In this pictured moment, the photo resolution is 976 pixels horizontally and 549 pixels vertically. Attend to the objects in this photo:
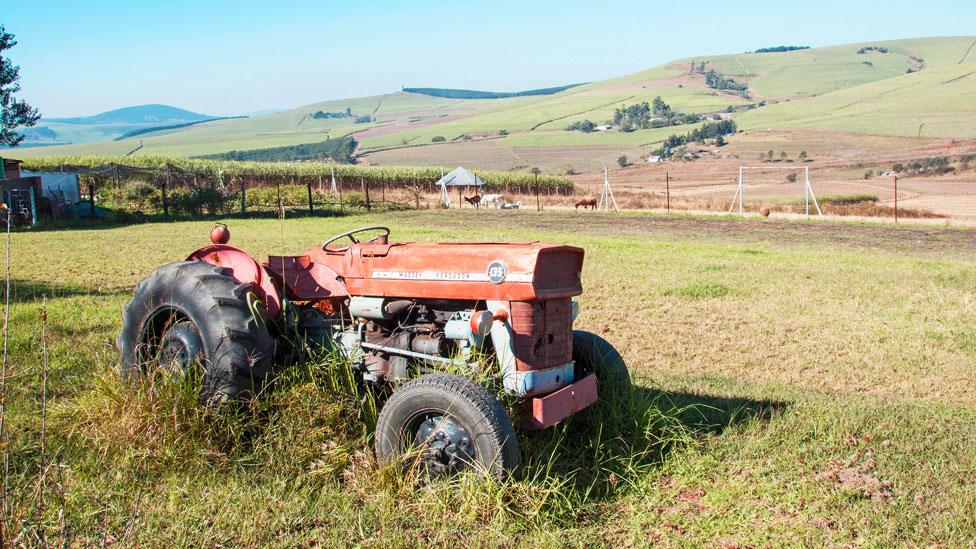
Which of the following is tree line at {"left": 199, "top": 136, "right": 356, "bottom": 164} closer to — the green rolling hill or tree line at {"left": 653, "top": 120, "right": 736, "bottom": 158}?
the green rolling hill

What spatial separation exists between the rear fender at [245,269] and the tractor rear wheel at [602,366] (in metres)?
2.14

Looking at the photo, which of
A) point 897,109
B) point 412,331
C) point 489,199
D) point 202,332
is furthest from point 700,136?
point 202,332

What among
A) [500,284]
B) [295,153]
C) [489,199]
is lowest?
[489,199]

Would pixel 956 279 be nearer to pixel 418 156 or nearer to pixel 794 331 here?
pixel 794 331

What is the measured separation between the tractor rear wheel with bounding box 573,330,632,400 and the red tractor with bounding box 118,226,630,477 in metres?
0.01

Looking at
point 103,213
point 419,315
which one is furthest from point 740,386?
point 103,213

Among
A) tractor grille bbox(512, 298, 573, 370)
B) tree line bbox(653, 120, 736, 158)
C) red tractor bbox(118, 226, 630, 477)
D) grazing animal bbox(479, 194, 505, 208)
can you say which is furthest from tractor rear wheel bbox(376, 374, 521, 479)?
tree line bbox(653, 120, 736, 158)

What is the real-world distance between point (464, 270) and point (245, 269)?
182 centimetres

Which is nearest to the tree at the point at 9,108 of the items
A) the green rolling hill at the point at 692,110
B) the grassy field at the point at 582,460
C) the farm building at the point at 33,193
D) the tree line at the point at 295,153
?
the farm building at the point at 33,193

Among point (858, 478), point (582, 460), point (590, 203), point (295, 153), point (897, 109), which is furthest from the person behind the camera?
point (295, 153)

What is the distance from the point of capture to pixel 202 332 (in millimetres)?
5156

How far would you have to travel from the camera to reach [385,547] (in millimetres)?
3836

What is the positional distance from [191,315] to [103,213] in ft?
90.9

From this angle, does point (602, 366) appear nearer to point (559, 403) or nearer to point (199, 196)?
point (559, 403)
